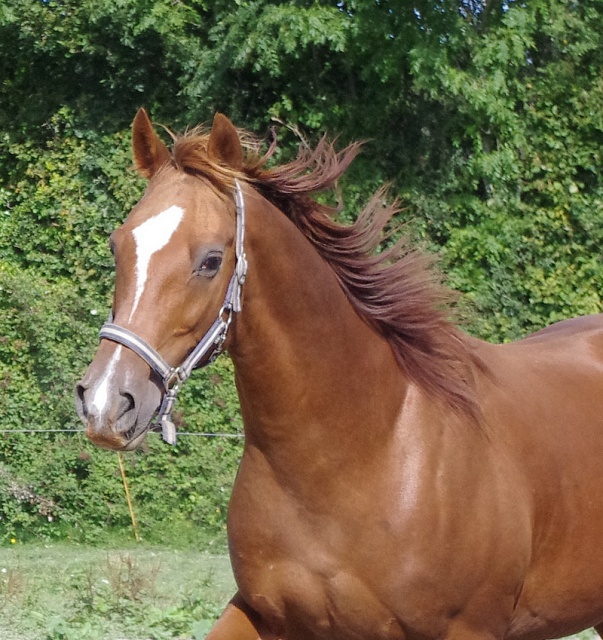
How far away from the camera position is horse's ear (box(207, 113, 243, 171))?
9.35ft

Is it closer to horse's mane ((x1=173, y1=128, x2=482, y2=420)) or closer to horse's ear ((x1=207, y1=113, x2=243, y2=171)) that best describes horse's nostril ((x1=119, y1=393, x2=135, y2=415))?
horse's ear ((x1=207, y1=113, x2=243, y2=171))

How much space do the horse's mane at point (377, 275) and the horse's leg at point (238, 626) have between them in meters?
0.96

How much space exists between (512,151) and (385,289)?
614 centimetres

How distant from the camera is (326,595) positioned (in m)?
2.95

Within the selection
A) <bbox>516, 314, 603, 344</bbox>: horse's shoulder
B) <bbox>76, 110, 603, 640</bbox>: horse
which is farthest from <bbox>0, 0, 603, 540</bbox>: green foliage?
<bbox>76, 110, 603, 640</bbox>: horse

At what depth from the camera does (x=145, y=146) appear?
3064 mm

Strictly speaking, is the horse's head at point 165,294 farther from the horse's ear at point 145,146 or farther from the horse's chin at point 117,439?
the horse's ear at point 145,146

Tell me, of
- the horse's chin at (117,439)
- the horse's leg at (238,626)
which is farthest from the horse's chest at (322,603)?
the horse's chin at (117,439)

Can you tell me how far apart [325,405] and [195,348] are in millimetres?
545

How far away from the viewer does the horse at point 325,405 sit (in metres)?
2.65

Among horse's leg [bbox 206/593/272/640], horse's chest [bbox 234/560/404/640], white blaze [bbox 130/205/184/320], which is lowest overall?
horse's leg [bbox 206/593/272/640]

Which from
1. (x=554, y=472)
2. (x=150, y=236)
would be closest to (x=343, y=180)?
(x=554, y=472)

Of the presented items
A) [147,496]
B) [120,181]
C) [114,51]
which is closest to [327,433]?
[147,496]

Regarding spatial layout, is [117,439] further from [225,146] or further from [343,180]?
[343,180]
